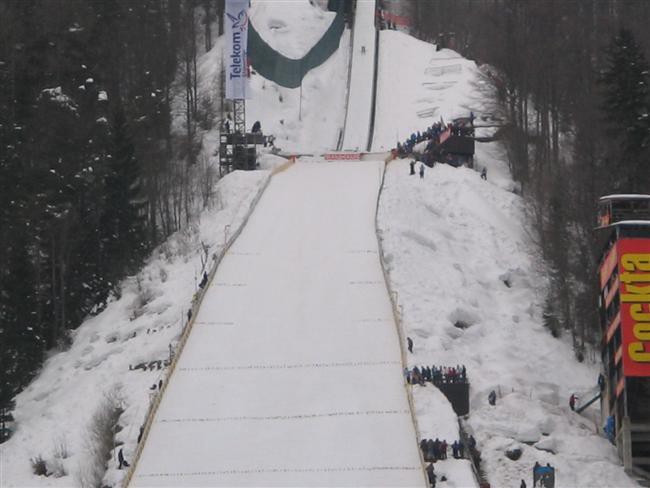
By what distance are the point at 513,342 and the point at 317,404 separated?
7.41 m

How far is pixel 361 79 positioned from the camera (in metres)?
61.2

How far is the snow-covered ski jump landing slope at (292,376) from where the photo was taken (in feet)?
81.6

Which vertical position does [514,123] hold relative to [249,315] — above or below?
above

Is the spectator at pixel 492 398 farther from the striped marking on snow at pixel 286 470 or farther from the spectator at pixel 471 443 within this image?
the striped marking on snow at pixel 286 470

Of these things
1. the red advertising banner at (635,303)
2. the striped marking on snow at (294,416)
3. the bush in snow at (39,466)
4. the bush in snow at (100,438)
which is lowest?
the bush in snow at (39,466)

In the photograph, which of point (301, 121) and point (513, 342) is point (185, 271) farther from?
point (301, 121)

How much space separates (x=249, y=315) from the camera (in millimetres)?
31891

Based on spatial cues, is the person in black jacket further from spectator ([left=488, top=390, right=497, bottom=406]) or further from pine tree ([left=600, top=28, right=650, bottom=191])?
pine tree ([left=600, top=28, right=650, bottom=191])

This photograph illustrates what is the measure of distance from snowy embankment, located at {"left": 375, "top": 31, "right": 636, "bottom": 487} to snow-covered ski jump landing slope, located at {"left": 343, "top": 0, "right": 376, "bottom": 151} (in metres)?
10.1

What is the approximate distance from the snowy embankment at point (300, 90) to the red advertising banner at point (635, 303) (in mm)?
25530

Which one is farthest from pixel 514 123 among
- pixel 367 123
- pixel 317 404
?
pixel 317 404

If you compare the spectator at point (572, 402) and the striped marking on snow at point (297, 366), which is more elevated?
the striped marking on snow at point (297, 366)

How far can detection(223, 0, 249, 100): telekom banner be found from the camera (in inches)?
1784

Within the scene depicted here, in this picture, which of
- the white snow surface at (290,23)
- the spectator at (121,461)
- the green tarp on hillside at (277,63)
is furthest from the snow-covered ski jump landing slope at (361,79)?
the spectator at (121,461)
